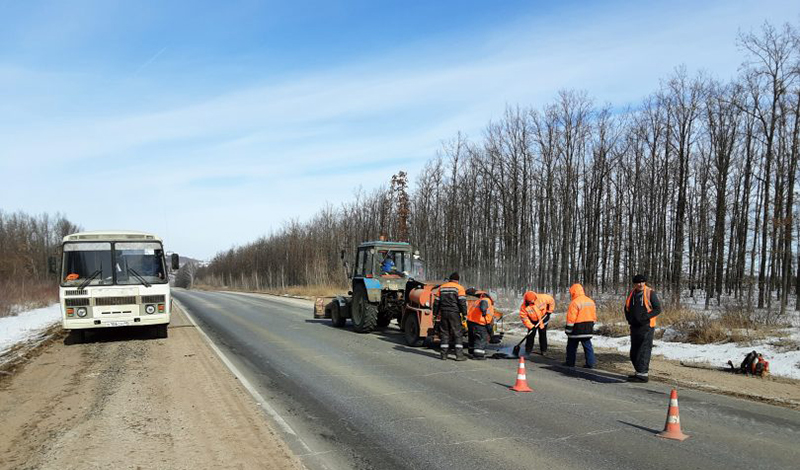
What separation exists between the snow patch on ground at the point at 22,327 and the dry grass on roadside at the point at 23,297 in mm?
828

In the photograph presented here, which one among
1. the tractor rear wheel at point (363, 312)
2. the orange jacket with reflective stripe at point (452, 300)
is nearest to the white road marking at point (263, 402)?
the orange jacket with reflective stripe at point (452, 300)

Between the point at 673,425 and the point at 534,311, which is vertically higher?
the point at 534,311

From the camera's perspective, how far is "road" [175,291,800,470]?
5312 mm

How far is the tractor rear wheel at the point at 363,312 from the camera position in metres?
15.4

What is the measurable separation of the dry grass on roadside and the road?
67.6 ft

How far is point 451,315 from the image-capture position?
37.3 ft

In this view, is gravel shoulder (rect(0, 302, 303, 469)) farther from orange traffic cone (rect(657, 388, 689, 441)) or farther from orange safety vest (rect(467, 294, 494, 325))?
orange safety vest (rect(467, 294, 494, 325))

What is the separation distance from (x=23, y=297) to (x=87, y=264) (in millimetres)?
21917

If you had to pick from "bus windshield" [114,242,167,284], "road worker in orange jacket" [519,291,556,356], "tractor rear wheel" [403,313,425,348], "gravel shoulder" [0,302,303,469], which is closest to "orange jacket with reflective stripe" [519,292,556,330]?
"road worker in orange jacket" [519,291,556,356]

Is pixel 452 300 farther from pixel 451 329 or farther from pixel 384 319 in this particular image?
pixel 384 319

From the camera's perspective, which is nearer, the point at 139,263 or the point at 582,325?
the point at 582,325

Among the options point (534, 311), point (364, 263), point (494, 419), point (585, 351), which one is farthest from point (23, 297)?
point (494, 419)

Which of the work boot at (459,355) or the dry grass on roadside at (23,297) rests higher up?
the work boot at (459,355)

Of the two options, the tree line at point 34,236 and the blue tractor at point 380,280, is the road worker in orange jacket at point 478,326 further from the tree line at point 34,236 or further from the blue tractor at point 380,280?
the tree line at point 34,236
